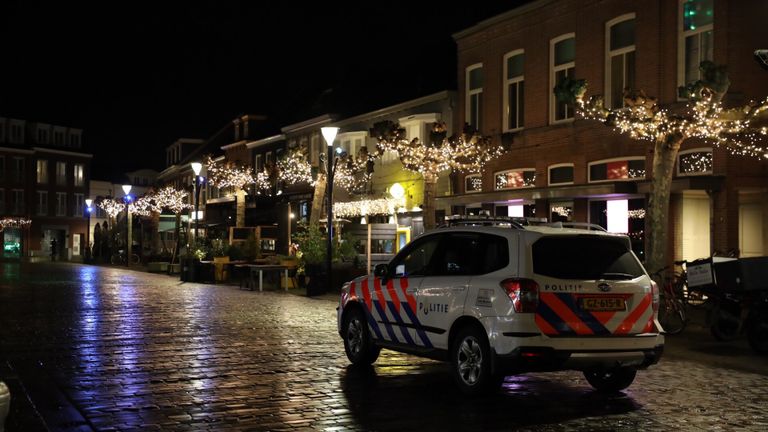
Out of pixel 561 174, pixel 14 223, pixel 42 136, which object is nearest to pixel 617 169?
pixel 561 174

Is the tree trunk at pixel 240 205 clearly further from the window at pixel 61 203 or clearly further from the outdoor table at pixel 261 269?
the window at pixel 61 203

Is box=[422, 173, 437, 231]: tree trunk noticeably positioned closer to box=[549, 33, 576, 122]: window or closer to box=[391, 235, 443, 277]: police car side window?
box=[549, 33, 576, 122]: window

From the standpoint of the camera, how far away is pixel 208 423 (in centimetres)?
773

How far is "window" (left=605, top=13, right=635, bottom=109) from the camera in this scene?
22484 millimetres

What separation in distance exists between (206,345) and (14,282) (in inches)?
788

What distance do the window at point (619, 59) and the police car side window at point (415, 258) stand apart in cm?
1363

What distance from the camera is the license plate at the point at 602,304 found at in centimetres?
872

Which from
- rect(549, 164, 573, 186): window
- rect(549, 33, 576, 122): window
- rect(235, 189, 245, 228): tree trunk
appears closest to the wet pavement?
rect(549, 164, 573, 186): window

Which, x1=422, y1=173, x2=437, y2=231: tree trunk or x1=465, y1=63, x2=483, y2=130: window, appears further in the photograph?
x1=465, y1=63, x2=483, y2=130: window

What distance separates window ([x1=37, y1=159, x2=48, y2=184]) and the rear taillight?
7972 cm

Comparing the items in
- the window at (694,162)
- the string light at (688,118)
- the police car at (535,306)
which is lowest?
the police car at (535,306)

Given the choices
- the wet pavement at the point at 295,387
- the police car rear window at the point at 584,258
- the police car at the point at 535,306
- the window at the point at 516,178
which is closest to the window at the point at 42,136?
the window at the point at 516,178

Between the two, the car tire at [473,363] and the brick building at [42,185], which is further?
the brick building at [42,185]

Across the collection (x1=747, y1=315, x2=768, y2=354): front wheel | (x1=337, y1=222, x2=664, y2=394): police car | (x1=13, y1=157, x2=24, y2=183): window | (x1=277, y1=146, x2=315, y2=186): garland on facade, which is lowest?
(x1=747, y1=315, x2=768, y2=354): front wheel
